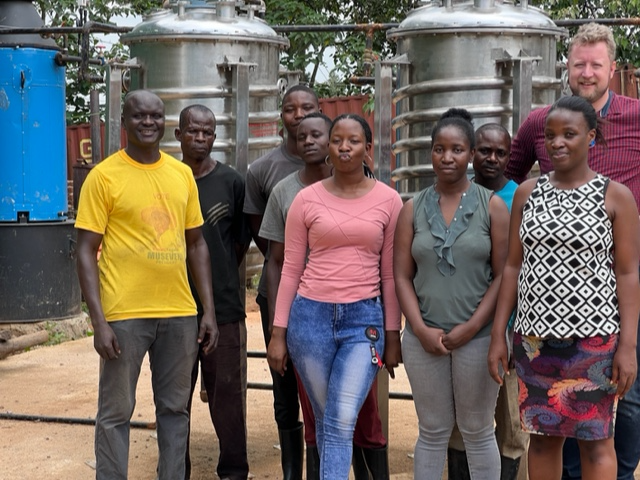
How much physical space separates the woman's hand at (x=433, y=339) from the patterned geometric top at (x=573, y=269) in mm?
380

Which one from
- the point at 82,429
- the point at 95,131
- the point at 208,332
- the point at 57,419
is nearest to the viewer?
the point at 208,332

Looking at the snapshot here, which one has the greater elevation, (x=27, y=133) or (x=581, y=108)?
(x=581, y=108)

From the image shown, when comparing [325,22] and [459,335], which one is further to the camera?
[325,22]

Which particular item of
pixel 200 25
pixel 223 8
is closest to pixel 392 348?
pixel 200 25

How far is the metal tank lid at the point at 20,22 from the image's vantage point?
9.60 meters

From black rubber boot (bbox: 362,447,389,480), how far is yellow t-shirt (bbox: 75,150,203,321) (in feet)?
3.59

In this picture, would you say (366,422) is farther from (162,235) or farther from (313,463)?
(162,235)

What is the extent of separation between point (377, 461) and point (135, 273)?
4.63 feet

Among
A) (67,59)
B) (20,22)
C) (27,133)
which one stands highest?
(20,22)

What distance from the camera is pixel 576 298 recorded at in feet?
13.0

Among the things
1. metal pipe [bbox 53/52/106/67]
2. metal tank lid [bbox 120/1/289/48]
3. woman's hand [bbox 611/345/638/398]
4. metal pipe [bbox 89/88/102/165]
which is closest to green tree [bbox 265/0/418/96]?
metal pipe [bbox 89/88/102/165]

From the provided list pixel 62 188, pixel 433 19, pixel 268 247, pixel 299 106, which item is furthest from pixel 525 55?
pixel 62 188

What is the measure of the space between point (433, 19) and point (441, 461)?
2.38 meters

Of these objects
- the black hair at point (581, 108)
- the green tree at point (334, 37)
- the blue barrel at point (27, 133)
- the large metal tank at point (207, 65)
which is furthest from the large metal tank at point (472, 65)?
the green tree at point (334, 37)
